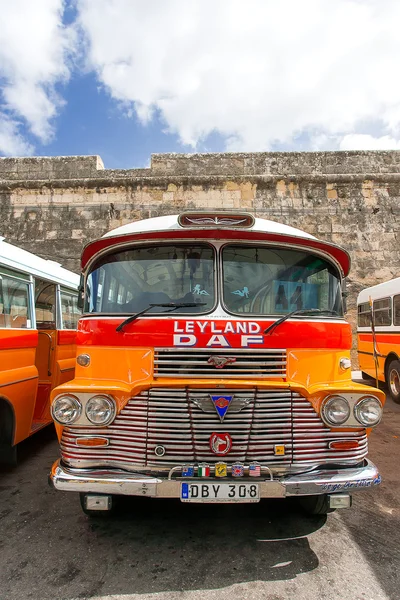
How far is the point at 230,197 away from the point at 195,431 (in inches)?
432

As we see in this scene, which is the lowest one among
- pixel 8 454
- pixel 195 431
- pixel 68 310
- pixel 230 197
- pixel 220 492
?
pixel 8 454

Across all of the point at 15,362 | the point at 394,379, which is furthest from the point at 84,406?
the point at 394,379

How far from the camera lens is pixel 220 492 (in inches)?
102

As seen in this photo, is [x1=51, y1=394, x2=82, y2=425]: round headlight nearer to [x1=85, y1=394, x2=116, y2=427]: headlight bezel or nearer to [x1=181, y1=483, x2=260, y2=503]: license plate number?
[x1=85, y1=394, x2=116, y2=427]: headlight bezel

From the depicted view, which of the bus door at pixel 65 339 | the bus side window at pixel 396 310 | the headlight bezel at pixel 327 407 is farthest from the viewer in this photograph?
the bus side window at pixel 396 310

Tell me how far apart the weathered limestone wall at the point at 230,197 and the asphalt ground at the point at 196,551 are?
9.99m

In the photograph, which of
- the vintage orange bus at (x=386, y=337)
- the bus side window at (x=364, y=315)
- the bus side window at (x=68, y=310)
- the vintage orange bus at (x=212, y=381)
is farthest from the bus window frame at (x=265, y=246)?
the bus side window at (x=364, y=315)

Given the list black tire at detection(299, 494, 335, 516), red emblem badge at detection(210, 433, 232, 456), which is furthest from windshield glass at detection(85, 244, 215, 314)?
black tire at detection(299, 494, 335, 516)

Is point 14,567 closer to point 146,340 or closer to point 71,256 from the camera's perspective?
point 146,340

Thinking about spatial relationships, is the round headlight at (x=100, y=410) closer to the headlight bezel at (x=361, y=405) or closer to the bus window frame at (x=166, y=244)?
the bus window frame at (x=166, y=244)

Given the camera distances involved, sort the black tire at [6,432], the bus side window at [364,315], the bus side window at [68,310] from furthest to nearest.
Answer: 1. the bus side window at [364,315]
2. the bus side window at [68,310]
3. the black tire at [6,432]

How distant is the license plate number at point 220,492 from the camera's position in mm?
2574

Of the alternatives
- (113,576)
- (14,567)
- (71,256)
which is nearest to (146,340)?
(113,576)

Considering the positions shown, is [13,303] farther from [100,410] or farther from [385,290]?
[385,290]
